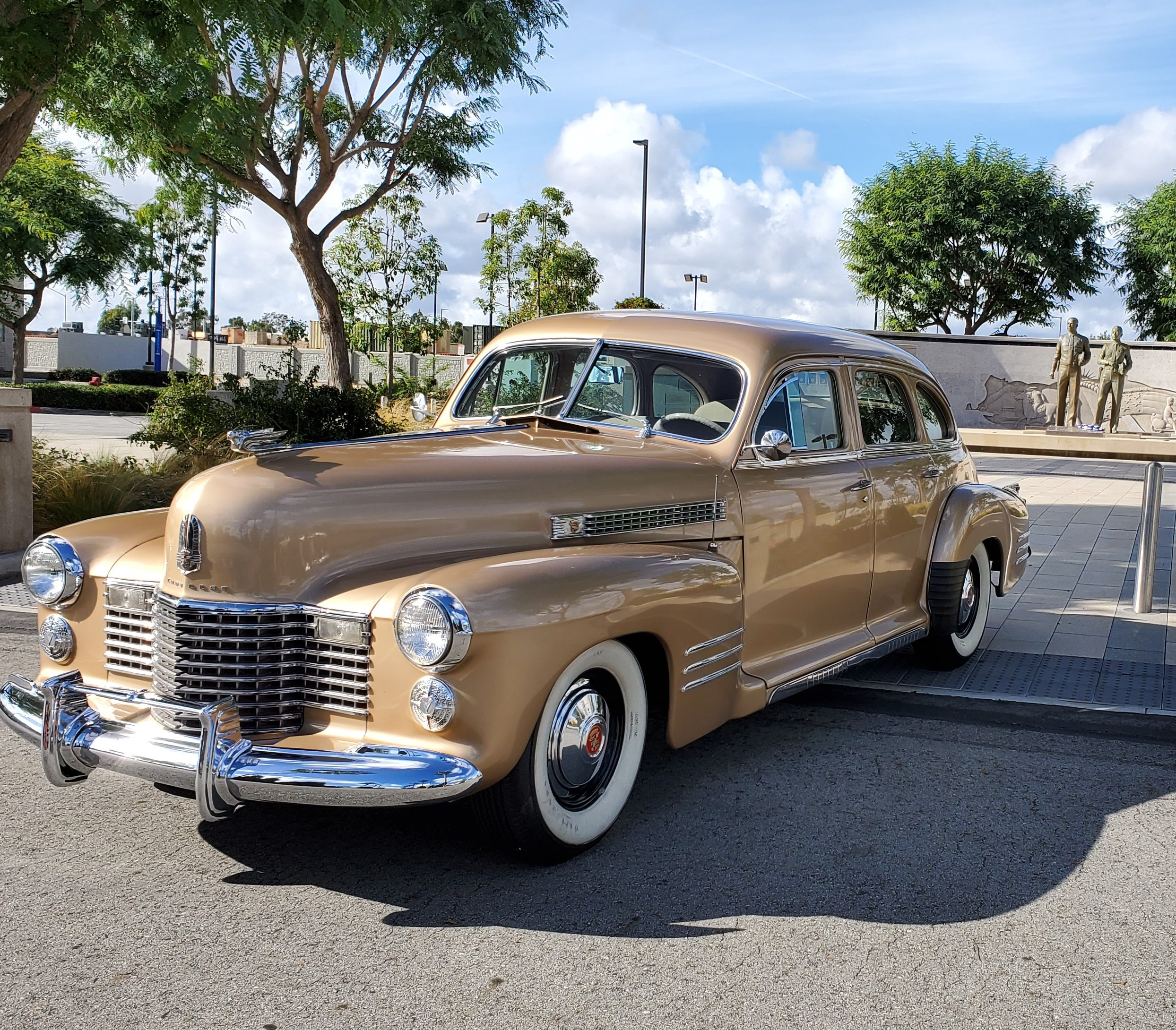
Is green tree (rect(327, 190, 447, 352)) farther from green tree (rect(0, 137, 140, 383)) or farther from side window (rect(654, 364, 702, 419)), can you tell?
side window (rect(654, 364, 702, 419))

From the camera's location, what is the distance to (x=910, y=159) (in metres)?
39.8

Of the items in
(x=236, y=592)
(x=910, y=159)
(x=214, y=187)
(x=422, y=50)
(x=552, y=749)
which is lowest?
(x=552, y=749)

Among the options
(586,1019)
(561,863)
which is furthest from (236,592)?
(586,1019)

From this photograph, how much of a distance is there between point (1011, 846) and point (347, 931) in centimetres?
221

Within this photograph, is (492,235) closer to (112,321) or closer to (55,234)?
(55,234)

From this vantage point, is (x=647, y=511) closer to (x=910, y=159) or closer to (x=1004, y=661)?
(x=1004, y=661)

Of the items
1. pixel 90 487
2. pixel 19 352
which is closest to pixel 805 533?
pixel 90 487

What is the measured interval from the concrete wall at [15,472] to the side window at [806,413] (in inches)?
255

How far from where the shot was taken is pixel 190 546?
3457 millimetres

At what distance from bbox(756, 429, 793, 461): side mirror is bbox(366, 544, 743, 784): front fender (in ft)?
2.86

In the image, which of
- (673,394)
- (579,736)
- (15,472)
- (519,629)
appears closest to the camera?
(519,629)

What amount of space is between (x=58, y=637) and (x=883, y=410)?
375 centimetres

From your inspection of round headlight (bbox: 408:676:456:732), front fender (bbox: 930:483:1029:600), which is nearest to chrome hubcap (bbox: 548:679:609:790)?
round headlight (bbox: 408:676:456:732)

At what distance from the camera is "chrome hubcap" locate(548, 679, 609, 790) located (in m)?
3.57
